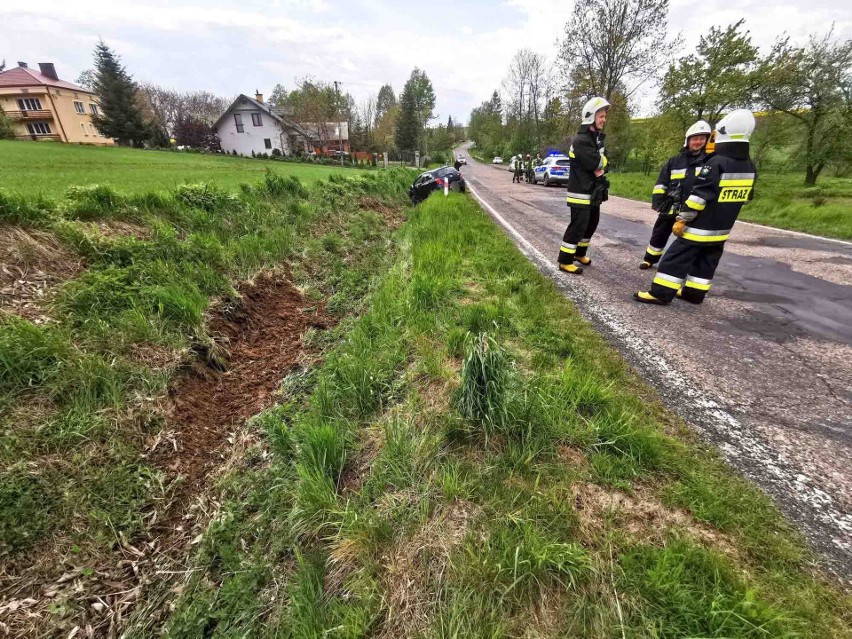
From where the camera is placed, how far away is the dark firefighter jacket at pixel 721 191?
3.61 meters

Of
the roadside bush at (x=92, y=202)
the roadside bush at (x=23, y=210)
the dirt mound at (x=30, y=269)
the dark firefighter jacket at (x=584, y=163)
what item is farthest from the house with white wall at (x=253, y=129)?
the dark firefighter jacket at (x=584, y=163)

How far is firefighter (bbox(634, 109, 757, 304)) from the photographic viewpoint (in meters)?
3.60

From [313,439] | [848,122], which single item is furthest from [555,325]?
[848,122]

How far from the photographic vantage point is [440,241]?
587cm

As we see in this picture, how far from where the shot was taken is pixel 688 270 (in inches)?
154

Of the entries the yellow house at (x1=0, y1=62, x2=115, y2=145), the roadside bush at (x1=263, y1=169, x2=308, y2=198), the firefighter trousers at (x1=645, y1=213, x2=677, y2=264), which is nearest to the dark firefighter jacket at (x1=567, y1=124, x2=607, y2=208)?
the firefighter trousers at (x1=645, y1=213, x2=677, y2=264)

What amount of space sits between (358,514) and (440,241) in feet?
15.4

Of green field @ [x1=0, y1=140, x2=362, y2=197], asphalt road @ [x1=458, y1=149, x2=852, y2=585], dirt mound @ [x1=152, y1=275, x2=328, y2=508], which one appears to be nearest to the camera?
asphalt road @ [x1=458, y1=149, x2=852, y2=585]

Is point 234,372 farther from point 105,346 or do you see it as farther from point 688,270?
point 688,270

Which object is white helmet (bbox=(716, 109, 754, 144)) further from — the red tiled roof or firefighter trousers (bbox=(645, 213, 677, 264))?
the red tiled roof

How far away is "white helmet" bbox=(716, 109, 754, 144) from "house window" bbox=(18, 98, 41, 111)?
61604mm

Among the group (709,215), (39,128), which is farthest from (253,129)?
(709,215)

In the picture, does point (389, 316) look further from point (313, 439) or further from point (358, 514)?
point (358, 514)

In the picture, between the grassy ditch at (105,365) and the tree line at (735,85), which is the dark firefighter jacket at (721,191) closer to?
the grassy ditch at (105,365)
